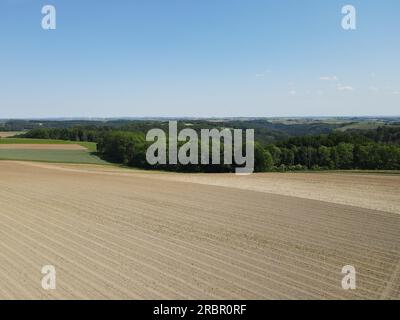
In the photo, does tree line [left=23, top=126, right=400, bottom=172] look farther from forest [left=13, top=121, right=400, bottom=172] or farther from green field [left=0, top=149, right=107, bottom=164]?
green field [left=0, top=149, right=107, bottom=164]

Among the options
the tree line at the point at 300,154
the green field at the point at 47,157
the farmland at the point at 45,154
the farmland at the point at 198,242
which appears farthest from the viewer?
the tree line at the point at 300,154

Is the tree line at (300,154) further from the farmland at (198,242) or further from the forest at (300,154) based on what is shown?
the farmland at (198,242)

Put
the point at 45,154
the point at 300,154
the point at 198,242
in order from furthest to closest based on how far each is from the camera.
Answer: the point at 300,154, the point at 45,154, the point at 198,242

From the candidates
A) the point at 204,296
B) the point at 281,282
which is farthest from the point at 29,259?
the point at 281,282

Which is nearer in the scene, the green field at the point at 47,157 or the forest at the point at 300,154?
the green field at the point at 47,157

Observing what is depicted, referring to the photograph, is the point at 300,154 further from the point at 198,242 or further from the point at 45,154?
the point at 198,242

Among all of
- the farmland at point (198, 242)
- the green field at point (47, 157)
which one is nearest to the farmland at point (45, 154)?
the green field at point (47, 157)

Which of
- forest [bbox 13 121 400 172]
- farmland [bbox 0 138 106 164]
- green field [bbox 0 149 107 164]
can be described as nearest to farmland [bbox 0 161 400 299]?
green field [bbox 0 149 107 164]

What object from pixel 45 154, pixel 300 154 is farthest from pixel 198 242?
pixel 300 154
